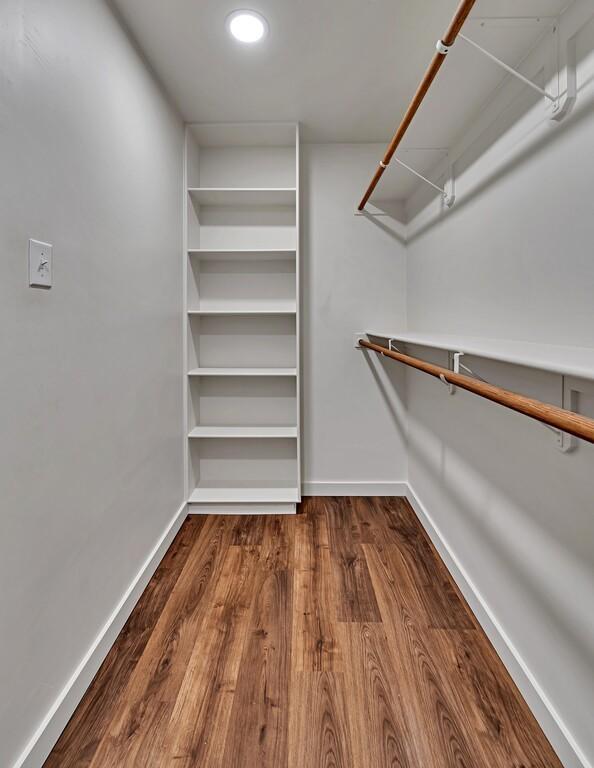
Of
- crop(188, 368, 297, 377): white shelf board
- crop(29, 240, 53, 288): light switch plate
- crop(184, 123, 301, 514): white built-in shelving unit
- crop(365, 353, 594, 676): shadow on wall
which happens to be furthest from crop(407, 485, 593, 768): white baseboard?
crop(29, 240, 53, 288): light switch plate

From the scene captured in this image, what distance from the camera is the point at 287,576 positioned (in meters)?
1.88

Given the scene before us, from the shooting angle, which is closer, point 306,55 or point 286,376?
point 306,55

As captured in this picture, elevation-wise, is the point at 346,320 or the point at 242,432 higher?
the point at 346,320

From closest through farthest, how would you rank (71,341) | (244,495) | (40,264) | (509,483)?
(40,264) < (71,341) < (509,483) < (244,495)

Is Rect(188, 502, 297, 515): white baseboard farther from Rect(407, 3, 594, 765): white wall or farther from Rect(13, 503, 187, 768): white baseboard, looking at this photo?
Rect(407, 3, 594, 765): white wall

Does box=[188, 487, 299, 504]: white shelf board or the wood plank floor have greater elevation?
box=[188, 487, 299, 504]: white shelf board

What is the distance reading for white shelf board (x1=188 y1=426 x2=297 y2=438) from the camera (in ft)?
8.14

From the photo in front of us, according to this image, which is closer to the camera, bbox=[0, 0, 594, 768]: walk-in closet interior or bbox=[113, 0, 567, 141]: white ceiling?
bbox=[0, 0, 594, 768]: walk-in closet interior

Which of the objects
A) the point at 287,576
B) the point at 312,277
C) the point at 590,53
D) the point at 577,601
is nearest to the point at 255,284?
the point at 312,277

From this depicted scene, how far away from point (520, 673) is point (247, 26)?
7.73ft

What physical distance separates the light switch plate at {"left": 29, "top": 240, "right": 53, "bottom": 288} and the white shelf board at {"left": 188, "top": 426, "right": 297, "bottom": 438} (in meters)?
1.46

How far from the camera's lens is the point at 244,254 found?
251cm

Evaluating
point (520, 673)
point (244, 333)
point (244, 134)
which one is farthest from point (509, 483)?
point (244, 134)

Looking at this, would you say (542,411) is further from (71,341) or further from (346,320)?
(346,320)
